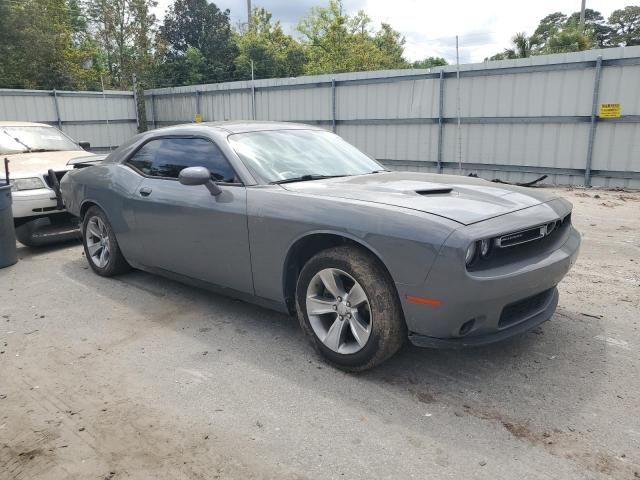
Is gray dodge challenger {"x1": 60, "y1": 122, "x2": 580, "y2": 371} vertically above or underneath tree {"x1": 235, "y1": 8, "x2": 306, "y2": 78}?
underneath

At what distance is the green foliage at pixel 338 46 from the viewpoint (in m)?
36.8

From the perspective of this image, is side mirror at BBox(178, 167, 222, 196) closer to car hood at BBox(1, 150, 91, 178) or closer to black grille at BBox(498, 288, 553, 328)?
black grille at BBox(498, 288, 553, 328)

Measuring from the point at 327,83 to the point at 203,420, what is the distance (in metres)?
12.7

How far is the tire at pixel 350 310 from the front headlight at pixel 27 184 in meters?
4.75

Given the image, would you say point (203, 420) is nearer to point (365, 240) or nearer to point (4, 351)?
point (365, 240)

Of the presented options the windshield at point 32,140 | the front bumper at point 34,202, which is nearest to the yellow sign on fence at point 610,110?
the windshield at point 32,140

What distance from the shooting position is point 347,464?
7.86 feet

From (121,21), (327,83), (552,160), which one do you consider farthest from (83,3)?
(552,160)

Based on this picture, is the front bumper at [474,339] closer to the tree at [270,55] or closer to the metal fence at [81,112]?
the metal fence at [81,112]

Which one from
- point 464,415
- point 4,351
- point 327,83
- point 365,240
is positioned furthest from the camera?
point 327,83

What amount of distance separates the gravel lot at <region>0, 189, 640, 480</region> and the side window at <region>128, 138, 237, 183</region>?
3.88 ft

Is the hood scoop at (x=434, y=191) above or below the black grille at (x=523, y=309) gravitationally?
above

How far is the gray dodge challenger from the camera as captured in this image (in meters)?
2.80

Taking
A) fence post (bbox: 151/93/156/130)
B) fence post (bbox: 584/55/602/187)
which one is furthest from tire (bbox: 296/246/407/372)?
fence post (bbox: 151/93/156/130)
